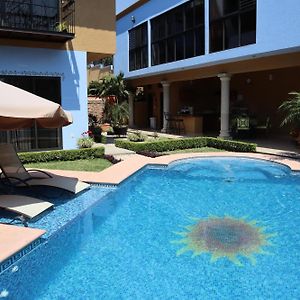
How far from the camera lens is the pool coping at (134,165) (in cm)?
1132

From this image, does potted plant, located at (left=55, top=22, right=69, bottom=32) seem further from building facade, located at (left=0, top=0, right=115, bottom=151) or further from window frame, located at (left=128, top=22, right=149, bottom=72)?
window frame, located at (left=128, top=22, right=149, bottom=72)

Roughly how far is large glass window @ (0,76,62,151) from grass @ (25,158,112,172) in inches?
65.8

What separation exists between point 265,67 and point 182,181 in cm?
818

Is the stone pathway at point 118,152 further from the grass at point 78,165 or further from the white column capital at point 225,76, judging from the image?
the white column capital at point 225,76

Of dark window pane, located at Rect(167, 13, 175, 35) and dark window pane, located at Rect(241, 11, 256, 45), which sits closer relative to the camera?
dark window pane, located at Rect(241, 11, 256, 45)

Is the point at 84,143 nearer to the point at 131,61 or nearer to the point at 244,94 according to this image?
the point at 244,94

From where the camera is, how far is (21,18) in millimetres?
14781

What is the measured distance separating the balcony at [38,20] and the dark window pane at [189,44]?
7127mm

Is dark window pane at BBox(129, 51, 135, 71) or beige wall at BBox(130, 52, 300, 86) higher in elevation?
dark window pane at BBox(129, 51, 135, 71)

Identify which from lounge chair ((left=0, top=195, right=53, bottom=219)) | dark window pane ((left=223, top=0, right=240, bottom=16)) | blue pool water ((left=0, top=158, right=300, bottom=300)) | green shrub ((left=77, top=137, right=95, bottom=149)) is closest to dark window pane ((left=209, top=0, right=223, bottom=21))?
dark window pane ((left=223, top=0, right=240, bottom=16))

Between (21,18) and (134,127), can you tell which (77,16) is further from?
(134,127)

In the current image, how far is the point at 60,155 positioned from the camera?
1473cm

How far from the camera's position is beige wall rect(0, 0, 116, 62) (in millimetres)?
15781

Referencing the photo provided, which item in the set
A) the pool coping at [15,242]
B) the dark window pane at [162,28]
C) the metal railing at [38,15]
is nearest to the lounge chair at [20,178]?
the pool coping at [15,242]
